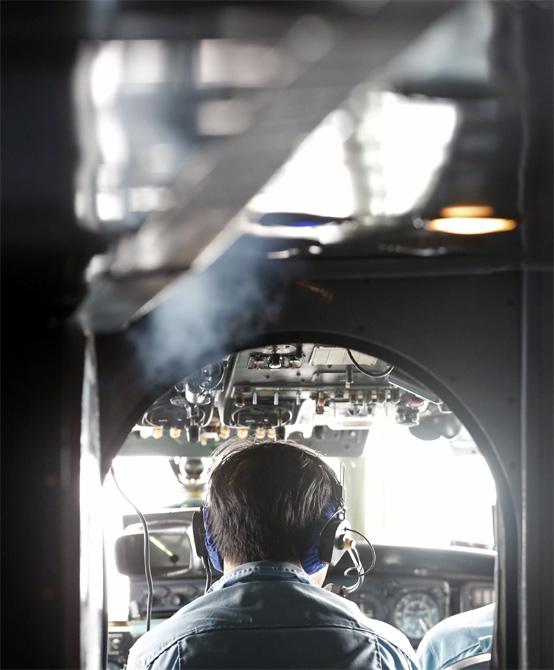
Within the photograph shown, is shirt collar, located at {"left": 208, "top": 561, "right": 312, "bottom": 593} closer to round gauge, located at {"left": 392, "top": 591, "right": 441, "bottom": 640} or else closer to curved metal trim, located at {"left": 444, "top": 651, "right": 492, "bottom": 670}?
curved metal trim, located at {"left": 444, "top": 651, "right": 492, "bottom": 670}

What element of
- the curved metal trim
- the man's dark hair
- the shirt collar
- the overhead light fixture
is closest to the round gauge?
the curved metal trim

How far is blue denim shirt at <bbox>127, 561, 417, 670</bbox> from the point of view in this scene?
2.26 meters

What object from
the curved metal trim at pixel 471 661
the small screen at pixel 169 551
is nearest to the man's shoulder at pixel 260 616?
the curved metal trim at pixel 471 661

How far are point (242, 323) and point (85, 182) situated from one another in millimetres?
812

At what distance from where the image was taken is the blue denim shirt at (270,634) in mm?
2260

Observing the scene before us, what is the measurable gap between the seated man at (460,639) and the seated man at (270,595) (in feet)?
2.10

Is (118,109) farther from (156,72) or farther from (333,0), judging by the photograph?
(333,0)

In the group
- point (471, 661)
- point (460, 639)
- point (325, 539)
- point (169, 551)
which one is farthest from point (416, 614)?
point (325, 539)

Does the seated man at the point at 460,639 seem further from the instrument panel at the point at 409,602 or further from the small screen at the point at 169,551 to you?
the small screen at the point at 169,551

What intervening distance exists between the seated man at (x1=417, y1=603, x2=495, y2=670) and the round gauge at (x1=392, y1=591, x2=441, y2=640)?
206 cm

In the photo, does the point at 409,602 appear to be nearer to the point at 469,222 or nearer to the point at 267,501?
the point at 267,501

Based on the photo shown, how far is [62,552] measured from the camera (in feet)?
6.01

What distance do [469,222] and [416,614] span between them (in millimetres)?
3978

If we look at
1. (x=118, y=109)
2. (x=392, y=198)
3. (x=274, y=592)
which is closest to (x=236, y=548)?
(x=274, y=592)
